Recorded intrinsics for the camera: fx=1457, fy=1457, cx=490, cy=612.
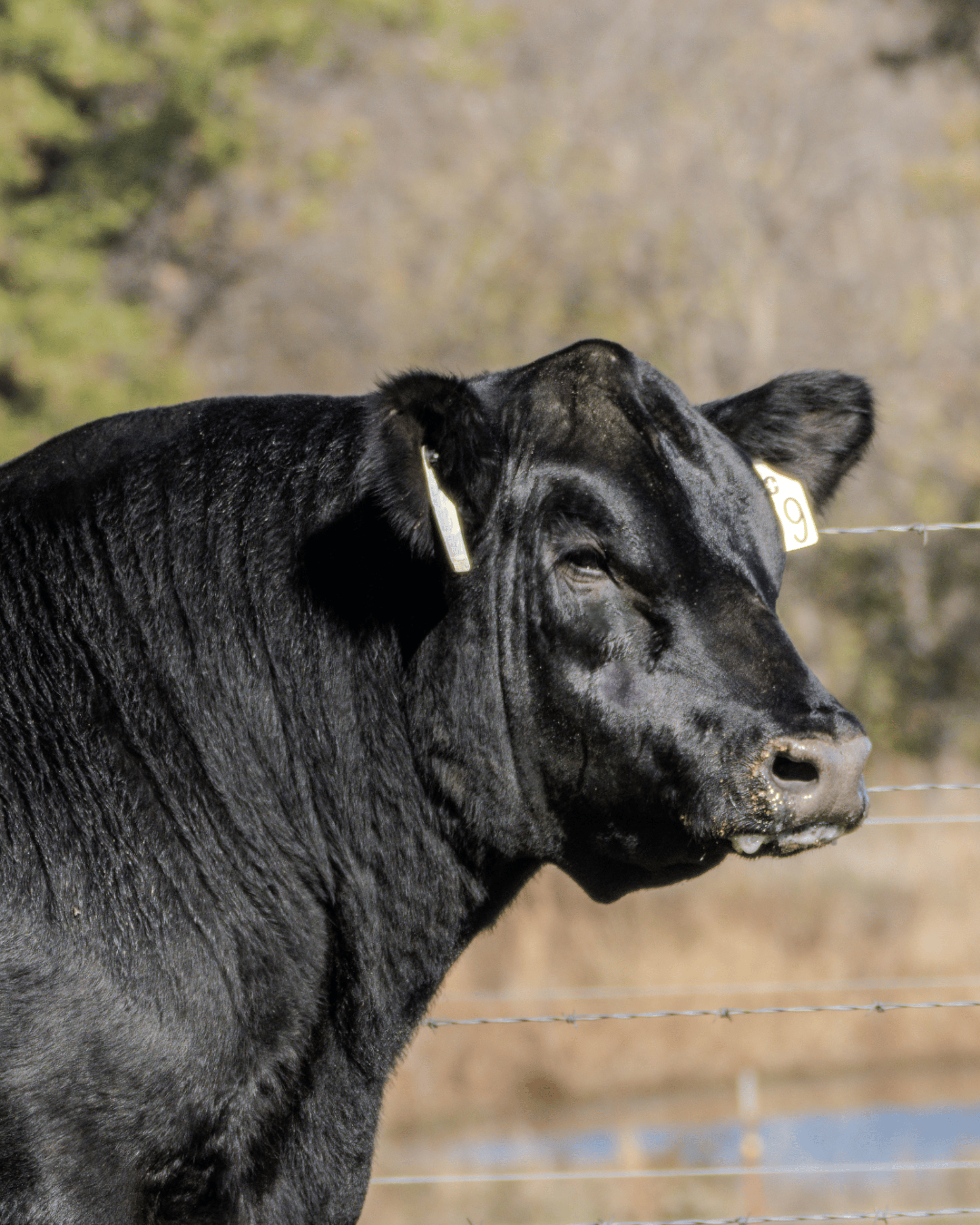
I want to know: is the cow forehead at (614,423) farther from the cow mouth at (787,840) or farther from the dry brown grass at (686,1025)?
the dry brown grass at (686,1025)

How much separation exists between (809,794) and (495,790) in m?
0.66

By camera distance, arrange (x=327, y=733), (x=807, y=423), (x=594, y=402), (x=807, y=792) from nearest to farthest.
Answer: (x=807, y=792), (x=327, y=733), (x=594, y=402), (x=807, y=423)

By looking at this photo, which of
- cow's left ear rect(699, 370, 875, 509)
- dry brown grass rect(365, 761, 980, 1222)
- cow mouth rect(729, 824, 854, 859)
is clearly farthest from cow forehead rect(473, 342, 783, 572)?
dry brown grass rect(365, 761, 980, 1222)

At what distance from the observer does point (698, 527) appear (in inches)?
110

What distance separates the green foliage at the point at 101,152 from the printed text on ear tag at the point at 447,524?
11.4m

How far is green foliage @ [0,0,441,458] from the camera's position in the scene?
1397cm

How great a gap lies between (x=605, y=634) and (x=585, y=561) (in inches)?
5.9

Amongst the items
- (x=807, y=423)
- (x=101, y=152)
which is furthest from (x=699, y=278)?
(x=807, y=423)

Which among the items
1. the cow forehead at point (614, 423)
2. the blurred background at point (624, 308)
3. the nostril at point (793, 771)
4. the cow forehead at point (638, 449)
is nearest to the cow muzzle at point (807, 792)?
the nostril at point (793, 771)

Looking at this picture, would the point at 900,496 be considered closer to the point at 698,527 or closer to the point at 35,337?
the point at 35,337

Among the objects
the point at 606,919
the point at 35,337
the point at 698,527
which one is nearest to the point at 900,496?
the point at 606,919

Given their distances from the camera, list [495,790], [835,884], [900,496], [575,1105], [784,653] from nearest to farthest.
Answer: [784,653]
[495,790]
[575,1105]
[835,884]
[900,496]

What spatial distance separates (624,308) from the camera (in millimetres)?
17922

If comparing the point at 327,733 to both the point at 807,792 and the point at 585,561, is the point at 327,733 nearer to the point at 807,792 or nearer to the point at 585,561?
the point at 585,561
